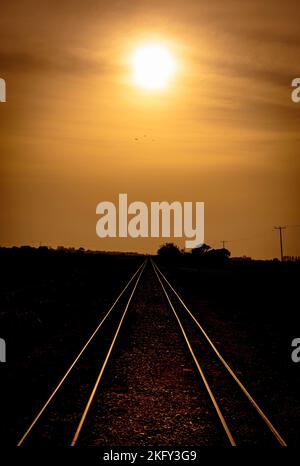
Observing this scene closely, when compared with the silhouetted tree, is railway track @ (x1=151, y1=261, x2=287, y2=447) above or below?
below

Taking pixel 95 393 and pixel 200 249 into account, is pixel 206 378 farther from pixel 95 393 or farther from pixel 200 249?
pixel 200 249

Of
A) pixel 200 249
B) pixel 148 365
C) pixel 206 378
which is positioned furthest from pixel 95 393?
pixel 200 249

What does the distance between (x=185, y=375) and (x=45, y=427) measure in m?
4.59

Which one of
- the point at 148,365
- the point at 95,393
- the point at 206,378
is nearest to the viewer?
the point at 95,393

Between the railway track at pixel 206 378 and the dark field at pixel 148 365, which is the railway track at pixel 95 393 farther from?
the dark field at pixel 148 365

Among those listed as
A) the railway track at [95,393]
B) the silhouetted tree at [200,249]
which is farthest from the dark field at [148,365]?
the silhouetted tree at [200,249]

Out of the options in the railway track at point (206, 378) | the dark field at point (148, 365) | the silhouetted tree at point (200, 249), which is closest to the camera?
the railway track at point (206, 378)

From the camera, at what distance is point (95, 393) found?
10.9 m

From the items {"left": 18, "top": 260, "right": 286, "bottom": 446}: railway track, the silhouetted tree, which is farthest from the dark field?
the silhouetted tree

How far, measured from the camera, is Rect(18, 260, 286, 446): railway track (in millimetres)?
8586

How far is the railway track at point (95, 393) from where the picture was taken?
859 centimetres

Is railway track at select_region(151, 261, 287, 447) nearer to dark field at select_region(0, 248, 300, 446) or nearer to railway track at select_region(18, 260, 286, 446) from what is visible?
railway track at select_region(18, 260, 286, 446)
